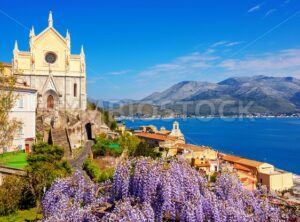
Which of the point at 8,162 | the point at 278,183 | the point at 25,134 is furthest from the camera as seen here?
the point at 278,183

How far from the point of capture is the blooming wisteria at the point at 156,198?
6.42 meters

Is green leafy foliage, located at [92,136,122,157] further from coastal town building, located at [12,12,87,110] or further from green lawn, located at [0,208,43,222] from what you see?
green lawn, located at [0,208,43,222]

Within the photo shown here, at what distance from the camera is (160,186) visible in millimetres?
7113

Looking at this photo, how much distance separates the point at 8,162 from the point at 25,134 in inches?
263

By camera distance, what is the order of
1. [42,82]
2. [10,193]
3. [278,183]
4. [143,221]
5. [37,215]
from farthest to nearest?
[278,183], [42,82], [10,193], [37,215], [143,221]

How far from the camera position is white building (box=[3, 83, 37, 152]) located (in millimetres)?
26883

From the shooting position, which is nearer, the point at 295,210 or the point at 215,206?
the point at 215,206

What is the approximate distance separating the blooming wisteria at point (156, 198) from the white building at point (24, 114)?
65.0 feet

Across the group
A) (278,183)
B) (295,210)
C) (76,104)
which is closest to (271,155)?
(278,183)

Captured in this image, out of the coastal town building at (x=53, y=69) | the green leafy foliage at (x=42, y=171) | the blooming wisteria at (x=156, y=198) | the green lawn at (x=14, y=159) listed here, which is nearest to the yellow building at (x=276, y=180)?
the coastal town building at (x=53, y=69)

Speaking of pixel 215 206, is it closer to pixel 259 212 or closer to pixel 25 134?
pixel 259 212

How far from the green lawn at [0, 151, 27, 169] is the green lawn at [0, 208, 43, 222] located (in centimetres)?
478

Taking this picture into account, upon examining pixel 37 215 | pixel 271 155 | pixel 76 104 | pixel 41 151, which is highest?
pixel 76 104

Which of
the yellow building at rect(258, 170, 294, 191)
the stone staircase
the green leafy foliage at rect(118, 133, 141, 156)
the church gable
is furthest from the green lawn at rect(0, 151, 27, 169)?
the yellow building at rect(258, 170, 294, 191)
